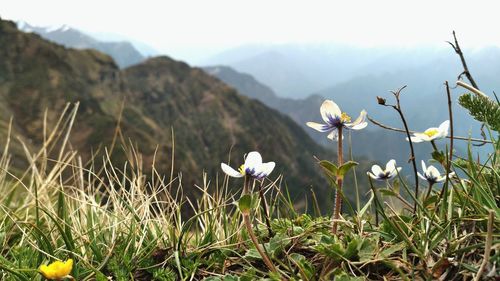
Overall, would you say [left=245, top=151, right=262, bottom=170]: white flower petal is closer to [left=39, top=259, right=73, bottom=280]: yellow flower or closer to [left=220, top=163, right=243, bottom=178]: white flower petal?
[left=220, top=163, right=243, bottom=178]: white flower petal

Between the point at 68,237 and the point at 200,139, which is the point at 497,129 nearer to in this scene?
the point at 68,237

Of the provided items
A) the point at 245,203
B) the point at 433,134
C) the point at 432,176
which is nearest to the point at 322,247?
the point at 245,203

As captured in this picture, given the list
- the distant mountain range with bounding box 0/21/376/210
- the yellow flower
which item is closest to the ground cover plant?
the yellow flower

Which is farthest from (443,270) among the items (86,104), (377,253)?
(86,104)

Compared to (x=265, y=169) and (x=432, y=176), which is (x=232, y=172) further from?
(x=432, y=176)

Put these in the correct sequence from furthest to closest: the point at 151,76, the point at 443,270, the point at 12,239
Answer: the point at 151,76, the point at 12,239, the point at 443,270

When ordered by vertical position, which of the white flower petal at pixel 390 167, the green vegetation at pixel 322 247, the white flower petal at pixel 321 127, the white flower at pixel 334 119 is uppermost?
the white flower at pixel 334 119

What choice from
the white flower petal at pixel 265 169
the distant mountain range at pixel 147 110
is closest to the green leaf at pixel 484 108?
the white flower petal at pixel 265 169

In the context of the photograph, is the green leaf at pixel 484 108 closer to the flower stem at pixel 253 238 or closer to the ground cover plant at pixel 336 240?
the ground cover plant at pixel 336 240
